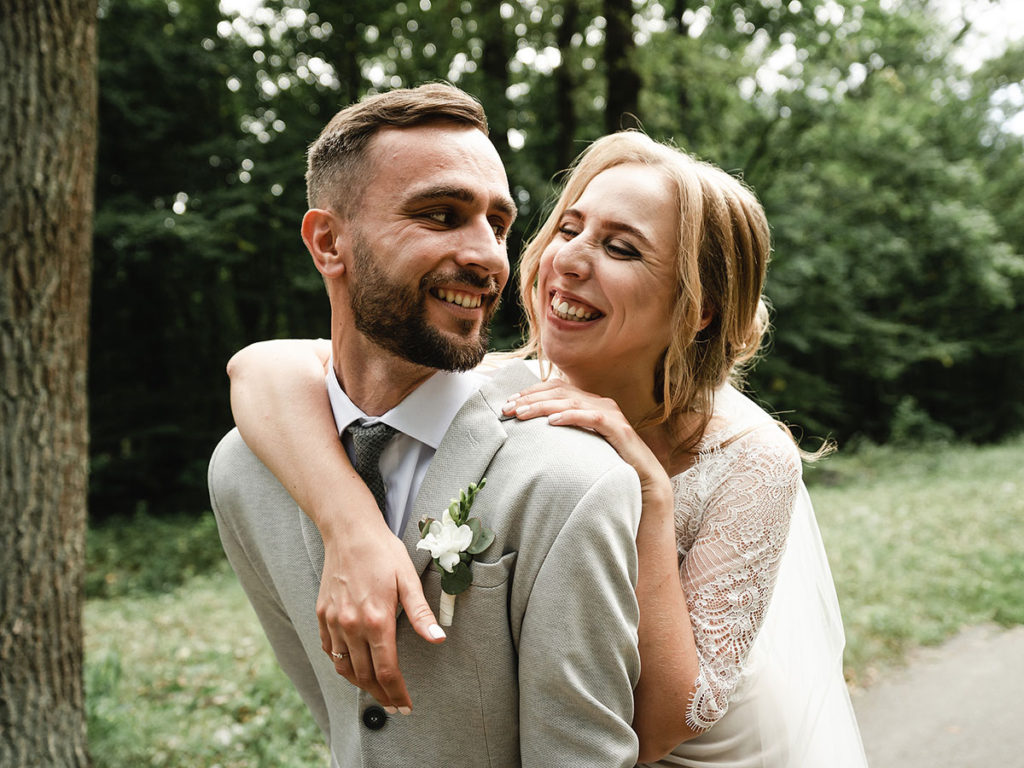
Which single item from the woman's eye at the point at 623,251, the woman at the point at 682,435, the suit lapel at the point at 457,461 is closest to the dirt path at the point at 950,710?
the woman at the point at 682,435

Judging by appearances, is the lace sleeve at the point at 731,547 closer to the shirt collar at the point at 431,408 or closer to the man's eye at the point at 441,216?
the shirt collar at the point at 431,408

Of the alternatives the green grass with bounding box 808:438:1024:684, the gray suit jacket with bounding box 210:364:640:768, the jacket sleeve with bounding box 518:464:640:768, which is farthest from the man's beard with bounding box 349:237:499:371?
the green grass with bounding box 808:438:1024:684

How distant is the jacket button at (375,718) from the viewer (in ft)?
5.49

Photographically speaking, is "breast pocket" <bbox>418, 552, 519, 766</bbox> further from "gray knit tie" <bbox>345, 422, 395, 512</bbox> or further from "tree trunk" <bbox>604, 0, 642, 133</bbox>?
"tree trunk" <bbox>604, 0, 642, 133</bbox>

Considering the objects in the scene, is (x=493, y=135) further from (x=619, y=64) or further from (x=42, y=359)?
(x=42, y=359)

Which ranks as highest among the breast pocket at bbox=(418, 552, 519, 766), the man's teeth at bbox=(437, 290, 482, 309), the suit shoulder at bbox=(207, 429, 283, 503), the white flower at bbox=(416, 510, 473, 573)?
the man's teeth at bbox=(437, 290, 482, 309)

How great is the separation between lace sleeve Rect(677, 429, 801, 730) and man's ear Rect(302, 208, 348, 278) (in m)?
1.14

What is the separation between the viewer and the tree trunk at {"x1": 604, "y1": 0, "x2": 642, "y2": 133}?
10039 mm

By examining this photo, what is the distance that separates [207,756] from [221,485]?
2.80 m

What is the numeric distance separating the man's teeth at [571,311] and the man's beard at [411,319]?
0.49 m

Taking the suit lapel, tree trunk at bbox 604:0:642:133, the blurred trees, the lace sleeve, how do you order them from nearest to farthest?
1. the suit lapel
2. the lace sleeve
3. tree trunk at bbox 604:0:642:133
4. the blurred trees

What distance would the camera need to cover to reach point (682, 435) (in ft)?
7.95

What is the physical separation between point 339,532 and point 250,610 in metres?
5.69

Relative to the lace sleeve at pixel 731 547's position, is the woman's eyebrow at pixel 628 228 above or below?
above
